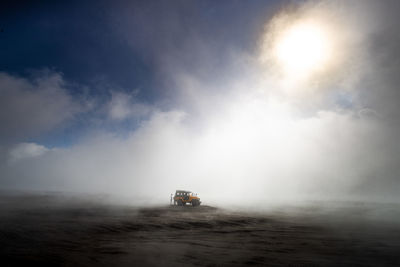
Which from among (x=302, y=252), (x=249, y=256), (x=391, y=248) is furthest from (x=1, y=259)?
(x=391, y=248)

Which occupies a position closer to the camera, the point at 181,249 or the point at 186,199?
the point at 181,249

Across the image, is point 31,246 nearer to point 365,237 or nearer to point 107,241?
point 107,241

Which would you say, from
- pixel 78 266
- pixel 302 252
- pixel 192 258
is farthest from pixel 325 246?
pixel 78 266

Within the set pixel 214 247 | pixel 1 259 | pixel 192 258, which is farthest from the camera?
pixel 214 247

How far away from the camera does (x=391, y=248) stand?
12586 mm

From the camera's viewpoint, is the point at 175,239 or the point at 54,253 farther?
the point at 175,239

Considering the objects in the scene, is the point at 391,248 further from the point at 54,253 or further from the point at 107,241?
the point at 54,253

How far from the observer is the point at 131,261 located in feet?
30.2

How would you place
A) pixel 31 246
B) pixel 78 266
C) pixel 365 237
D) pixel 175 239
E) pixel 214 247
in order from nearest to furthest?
1. pixel 78 266
2. pixel 31 246
3. pixel 214 247
4. pixel 175 239
5. pixel 365 237

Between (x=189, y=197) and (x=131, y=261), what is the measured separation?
34.9 meters

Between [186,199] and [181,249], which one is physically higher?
[181,249]

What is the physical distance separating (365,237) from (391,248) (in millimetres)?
3325

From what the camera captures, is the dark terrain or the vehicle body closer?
the dark terrain

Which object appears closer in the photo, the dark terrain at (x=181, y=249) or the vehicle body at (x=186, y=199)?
the dark terrain at (x=181, y=249)
